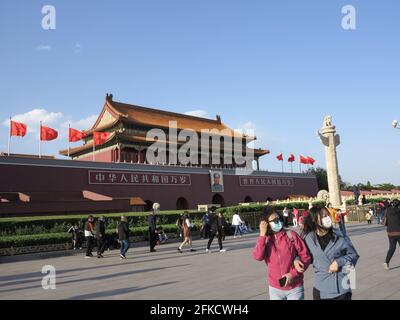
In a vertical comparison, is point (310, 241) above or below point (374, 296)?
above

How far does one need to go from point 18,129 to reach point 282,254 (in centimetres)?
2215

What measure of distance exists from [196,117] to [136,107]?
7.13 m

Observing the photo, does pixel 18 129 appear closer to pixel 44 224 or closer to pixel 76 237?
pixel 44 224

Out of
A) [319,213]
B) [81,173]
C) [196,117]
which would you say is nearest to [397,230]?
[319,213]

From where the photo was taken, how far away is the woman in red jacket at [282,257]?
3270 mm

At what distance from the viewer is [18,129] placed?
22516 mm

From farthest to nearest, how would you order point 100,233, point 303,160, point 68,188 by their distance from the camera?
1. point 303,160
2. point 68,188
3. point 100,233

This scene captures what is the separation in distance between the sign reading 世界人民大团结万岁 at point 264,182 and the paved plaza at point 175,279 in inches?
991

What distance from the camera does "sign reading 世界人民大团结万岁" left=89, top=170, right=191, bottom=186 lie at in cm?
2542

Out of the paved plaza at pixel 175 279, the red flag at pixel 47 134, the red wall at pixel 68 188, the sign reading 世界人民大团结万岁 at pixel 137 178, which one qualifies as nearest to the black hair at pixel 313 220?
the paved plaza at pixel 175 279

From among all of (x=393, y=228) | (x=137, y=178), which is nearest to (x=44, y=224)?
(x=137, y=178)

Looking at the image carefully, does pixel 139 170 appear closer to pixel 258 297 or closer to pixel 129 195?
pixel 129 195

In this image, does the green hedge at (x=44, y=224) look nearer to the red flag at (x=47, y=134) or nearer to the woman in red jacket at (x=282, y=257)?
the red flag at (x=47, y=134)

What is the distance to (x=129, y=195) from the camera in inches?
1055
